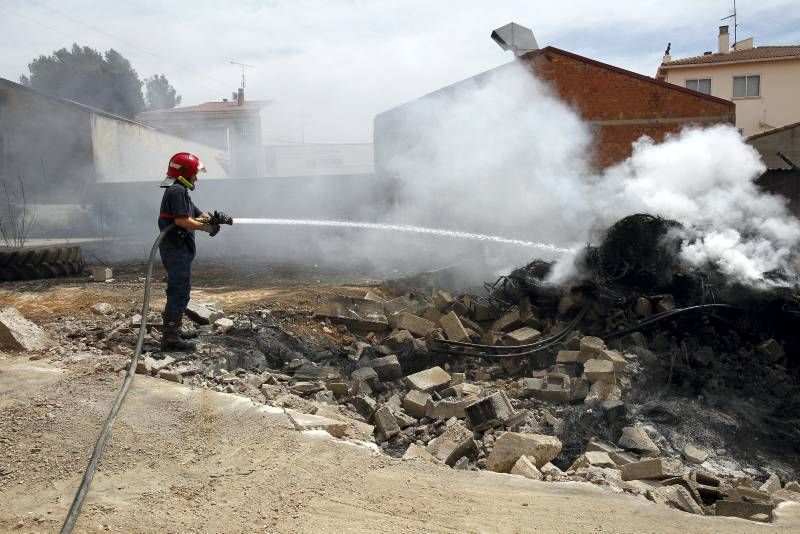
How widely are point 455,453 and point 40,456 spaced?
2.36 metres

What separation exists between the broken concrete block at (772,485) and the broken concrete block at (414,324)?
3276 mm

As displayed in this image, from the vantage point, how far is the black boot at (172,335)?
15.9ft

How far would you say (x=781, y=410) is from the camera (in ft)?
16.1

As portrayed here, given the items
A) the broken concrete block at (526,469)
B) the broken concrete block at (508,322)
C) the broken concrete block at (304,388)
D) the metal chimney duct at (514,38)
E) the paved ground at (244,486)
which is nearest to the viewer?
the paved ground at (244,486)

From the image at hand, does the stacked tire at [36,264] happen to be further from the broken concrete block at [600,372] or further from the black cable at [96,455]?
the broken concrete block at [600,372]

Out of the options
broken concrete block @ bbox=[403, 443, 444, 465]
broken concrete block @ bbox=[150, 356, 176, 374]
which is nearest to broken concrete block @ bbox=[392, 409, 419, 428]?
broken concrete block @ bbox=[403, 443, 444, 465]

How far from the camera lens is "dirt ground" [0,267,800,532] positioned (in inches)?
102

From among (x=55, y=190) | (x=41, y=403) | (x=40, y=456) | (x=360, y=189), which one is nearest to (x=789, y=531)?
(x=40, y=456)

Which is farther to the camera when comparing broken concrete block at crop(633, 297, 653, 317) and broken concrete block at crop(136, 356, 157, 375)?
broken concrete block at crop(633, 297, 653, 317)

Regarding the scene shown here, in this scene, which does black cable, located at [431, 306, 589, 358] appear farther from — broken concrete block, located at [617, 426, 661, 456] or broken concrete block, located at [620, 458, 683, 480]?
broken concrete block, located at [620, 458, 683, 480]

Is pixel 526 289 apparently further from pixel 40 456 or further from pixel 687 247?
pixel 40 456

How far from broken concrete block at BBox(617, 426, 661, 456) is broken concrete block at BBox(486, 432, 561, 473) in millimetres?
881

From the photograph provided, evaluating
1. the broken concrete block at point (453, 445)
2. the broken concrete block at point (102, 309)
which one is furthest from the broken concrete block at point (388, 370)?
the broken concrete block at point (102, 309)

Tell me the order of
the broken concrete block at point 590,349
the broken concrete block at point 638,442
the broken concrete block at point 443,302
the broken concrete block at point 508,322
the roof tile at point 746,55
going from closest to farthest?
the broken concrete block at point 638,442 → the broken concrete block at point 590,349 → the broken concrete block at point 508,322 → the broken concrete block at point 443,302 → the roof tile at point 746,55
